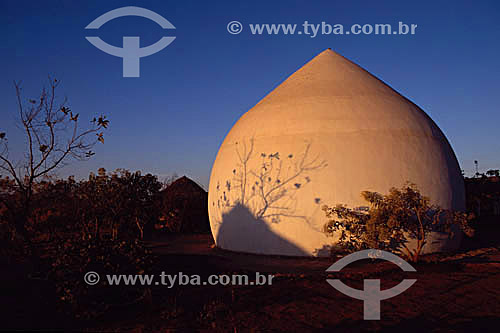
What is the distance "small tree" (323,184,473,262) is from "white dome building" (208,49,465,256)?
0.54 m

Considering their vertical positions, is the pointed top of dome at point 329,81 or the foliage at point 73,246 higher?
the pointed top of dome at point 329,81

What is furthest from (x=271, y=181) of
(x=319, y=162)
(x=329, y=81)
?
(x=329, y=81)

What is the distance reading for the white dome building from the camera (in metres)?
11.0

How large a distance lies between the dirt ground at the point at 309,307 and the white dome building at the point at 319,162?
2.58 m

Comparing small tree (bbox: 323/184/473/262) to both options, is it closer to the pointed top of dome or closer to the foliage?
the pointed top of dome

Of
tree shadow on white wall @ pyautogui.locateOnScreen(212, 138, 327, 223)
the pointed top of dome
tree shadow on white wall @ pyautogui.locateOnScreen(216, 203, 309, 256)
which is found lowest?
tree shadow on white wall @ pyautogui.locateOnScreen(216, 203, 309, 256)

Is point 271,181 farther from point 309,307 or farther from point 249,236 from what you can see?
point 309,307

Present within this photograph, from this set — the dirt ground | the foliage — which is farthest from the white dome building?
the foliage

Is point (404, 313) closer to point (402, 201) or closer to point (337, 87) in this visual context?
point (402, 201)

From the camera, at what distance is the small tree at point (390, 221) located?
941 centimetres

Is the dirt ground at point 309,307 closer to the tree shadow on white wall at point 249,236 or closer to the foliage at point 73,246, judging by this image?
the foliage at point 73,246

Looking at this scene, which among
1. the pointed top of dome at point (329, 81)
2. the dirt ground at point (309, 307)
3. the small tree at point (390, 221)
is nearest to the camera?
the dirt ground at point (309, 307)

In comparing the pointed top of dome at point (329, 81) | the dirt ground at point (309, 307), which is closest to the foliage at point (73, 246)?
the dirt ground at point (309, 307)

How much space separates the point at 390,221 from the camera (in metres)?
9.13
